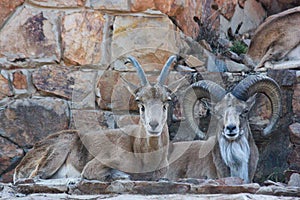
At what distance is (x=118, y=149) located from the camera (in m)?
7.42

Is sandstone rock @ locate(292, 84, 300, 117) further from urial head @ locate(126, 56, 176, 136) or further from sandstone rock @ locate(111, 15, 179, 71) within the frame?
urial head @ locate(126, 56, 176, 136)

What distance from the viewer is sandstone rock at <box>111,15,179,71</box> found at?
26.5 ft

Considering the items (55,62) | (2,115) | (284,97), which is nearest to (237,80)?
(284,97)

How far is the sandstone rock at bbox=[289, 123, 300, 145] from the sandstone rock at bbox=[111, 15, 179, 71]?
1.89 meters

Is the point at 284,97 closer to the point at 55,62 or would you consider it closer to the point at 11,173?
the point at 55,62

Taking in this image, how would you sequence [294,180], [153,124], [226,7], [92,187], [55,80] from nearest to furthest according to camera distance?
[92,187] → [294,180] → [153,124] → [55,80] → [226,7]

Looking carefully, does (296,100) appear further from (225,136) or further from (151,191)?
(151,191)

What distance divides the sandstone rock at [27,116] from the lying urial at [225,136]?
1544mm

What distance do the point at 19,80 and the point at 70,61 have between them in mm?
668

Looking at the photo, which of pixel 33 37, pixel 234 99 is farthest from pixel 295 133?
pixel 33 37

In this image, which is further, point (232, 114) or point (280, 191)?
point (232, 114)

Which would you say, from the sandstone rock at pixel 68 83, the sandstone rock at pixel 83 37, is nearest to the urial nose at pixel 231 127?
the sandstone rock at pixel 68 83

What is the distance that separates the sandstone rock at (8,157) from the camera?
7816 millimetres

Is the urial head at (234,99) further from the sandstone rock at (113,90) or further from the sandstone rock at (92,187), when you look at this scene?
the sandstone rock at (92,187)
